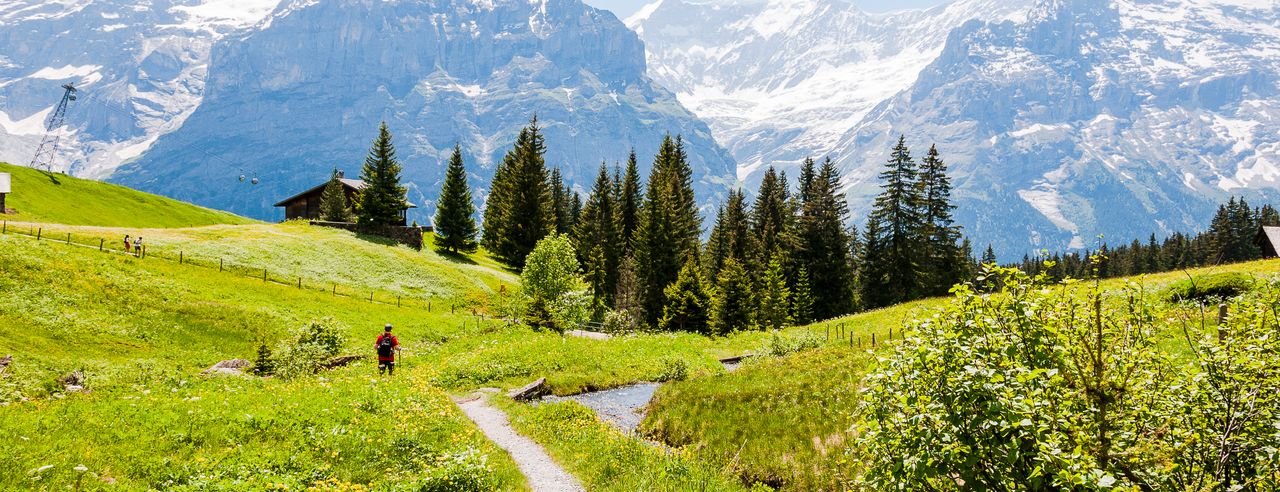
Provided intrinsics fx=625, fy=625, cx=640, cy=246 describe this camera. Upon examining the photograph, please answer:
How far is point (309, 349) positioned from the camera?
27.7m

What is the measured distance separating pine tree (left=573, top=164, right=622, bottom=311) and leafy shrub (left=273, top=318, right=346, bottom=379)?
132 feet

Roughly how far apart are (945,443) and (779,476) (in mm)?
10402

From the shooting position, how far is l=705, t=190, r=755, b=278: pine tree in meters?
68.9

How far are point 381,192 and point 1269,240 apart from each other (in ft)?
294

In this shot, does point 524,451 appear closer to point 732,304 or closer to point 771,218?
point 732,304

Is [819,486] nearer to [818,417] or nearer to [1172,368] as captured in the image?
[818,417]

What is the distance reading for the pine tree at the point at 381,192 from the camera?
7519 cm

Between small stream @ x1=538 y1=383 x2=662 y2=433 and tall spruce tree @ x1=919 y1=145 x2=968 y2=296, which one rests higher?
tall spruce tree @ x1=919 y1=145 x2=968 y2=296

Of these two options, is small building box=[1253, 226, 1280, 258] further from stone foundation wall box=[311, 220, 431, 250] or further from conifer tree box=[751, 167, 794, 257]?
stone foundation wall box=[311, 220, 431, 250]

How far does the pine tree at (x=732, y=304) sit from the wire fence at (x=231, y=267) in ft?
65.7

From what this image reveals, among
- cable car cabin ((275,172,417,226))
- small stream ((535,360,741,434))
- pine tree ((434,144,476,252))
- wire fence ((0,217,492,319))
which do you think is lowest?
small stream ((535,360,741,434))

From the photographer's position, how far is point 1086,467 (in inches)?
229

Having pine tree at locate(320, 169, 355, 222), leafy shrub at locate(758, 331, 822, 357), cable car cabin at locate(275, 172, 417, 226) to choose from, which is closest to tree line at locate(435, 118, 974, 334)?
pine tree at locate(320, 169, 355, 222)

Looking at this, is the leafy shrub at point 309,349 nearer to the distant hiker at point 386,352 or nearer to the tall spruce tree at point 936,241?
the distant hiker at point 386,352
